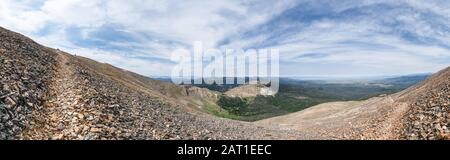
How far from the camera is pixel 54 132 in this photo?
931 inches

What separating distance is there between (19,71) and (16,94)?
23.7ft

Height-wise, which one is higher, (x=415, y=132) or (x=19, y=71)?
(x=19, y=71)

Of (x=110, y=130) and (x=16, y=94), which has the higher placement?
(x=16, y=94)
